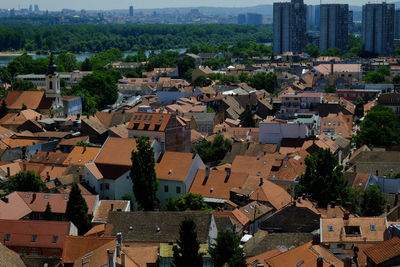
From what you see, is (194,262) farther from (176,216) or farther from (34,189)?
(34,189)

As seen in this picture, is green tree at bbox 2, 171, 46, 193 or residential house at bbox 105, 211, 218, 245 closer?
residential house at bbox 105, 211, 218, 245

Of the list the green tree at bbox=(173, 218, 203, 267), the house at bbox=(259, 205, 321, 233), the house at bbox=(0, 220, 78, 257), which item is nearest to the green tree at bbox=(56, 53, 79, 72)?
the house at bbox=(259, 205, 321, 233)

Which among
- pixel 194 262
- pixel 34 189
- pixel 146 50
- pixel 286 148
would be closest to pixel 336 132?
pixel 286 148

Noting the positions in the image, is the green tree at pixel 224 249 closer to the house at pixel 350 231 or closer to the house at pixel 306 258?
the house at pixel 306 258

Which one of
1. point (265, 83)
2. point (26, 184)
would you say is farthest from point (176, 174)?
point (265, 83)

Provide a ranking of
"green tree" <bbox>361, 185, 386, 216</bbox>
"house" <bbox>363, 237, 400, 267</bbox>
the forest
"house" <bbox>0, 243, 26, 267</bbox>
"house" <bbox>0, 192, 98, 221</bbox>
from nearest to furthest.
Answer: "house" <bbox>363, 237, 400, 267</bbox>, "house" <bbox>0, 243, 26, 267</bbox>, "house" <bbox>0, 192, 98, 221</bbox>, "green tree" <bbox>361, 185, 386, 216</bbox>, the forest

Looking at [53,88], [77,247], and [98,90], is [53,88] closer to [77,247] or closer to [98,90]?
[98,90]

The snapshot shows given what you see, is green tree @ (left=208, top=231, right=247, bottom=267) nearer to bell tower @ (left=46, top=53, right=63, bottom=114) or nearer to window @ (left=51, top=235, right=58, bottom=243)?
window @ (left=51, top=235, right=58, bottom=243)
